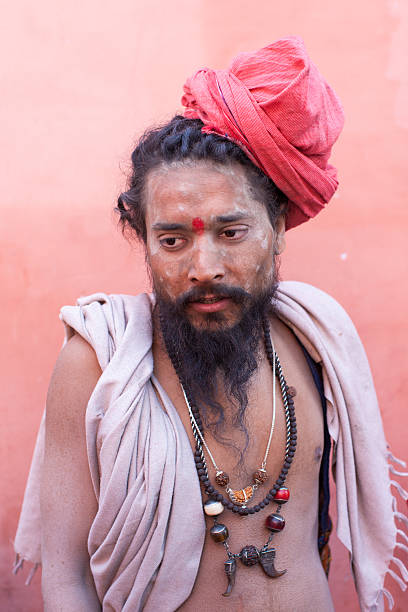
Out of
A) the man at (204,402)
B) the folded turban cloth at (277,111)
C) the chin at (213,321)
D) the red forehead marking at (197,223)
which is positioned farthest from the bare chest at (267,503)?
the folded turban cloth at (277,111)

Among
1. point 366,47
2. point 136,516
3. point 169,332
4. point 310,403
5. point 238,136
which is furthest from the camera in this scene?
point 366,47

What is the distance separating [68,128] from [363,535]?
6.62 ft

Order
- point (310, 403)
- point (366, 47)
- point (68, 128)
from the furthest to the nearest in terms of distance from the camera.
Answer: point (366, 47)
point (68, 128)
point (310, 403)

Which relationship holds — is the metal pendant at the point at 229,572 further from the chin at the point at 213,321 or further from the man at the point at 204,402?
the chin at the point at 213,321

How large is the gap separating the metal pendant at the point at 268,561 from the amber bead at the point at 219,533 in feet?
0.45

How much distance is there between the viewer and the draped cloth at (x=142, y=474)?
1.67 metres

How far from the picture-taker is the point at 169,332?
1.89 m

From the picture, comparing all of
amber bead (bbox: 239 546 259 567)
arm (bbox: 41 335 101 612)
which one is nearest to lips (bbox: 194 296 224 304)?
arm (bbox: 41 335 101 612)

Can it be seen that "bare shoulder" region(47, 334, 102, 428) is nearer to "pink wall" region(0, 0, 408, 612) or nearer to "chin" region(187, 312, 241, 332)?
"chin" region(187, 312, 241, 332)

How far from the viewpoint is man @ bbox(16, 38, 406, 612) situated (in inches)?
66.6

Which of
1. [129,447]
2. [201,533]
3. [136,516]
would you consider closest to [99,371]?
[129,447]

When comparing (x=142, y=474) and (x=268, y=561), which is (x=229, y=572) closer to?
(x=268, y=561)

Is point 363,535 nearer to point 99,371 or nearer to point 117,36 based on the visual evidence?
point 99,371

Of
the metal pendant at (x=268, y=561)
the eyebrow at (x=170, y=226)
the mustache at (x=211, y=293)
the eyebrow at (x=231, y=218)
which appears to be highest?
the eyebrow at (x=231, y=218)
